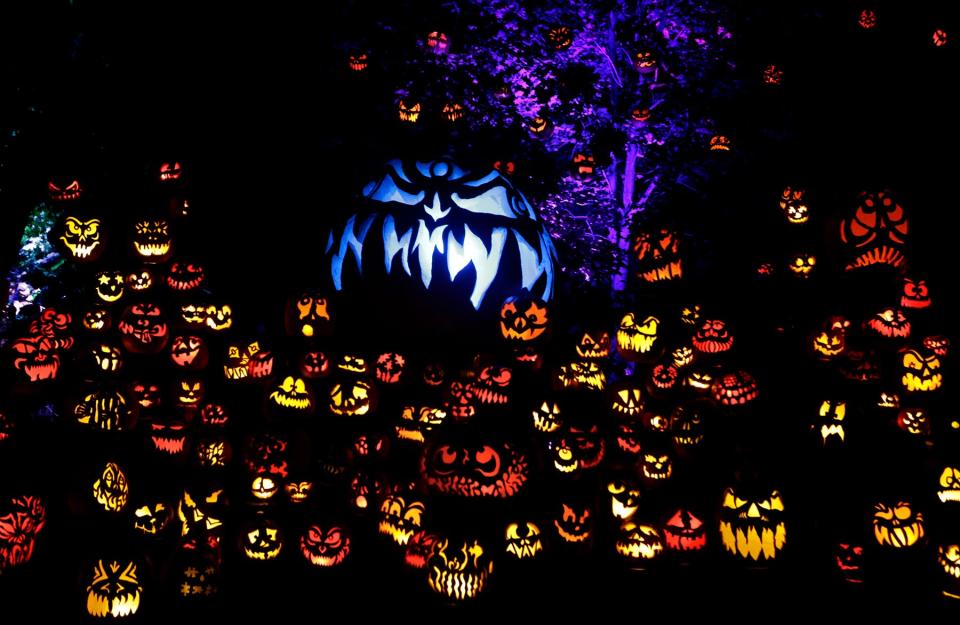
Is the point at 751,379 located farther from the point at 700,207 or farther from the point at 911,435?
the point at 700,207

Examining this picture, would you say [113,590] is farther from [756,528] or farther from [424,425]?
[756,528]

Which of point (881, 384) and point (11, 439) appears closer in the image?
point (11, 439)

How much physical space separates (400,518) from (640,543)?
6.90ft

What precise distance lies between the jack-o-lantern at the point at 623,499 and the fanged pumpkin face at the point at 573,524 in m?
0.50

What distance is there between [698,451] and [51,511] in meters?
5.79

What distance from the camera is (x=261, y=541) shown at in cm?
604

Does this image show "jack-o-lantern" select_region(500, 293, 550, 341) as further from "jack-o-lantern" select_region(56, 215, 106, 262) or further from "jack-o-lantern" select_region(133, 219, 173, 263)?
"jack-o-lantern" select_region(56, 215, 106, 262)

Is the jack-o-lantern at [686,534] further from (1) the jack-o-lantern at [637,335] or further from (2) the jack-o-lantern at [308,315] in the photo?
(2) the jack-o-lantern at [308,315]

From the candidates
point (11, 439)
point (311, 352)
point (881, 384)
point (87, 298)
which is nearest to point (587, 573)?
point (311, 352)

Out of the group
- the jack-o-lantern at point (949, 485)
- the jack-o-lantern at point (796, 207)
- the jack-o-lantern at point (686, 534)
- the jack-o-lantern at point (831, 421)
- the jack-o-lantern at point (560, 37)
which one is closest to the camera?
the jack-o-lantern at point (686, 534)

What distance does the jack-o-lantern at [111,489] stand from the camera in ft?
18.8

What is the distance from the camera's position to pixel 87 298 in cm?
801

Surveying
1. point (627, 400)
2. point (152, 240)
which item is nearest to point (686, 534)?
point (627, 400)

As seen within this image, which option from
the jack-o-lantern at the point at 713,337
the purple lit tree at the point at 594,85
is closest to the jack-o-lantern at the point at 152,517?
the jack-o-lantern at the point at 713,337
